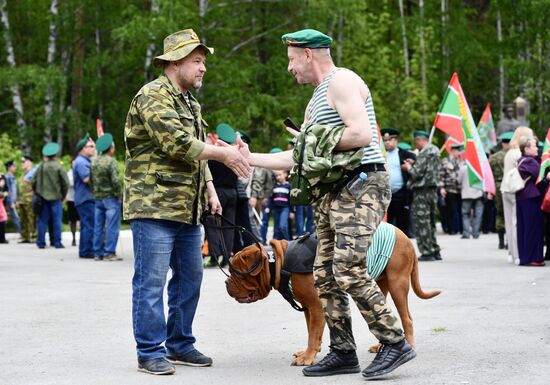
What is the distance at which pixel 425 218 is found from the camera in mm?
16688

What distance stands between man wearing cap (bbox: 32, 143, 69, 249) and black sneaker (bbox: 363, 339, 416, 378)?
14911mm

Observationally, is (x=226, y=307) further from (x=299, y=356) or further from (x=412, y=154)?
(x=412, y=154)

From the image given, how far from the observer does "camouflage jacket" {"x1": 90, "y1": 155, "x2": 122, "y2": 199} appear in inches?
687

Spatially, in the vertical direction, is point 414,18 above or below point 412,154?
above

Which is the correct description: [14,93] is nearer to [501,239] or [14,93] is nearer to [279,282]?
[501,239]

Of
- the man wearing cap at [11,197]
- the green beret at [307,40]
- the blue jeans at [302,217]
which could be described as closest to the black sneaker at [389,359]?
the green beret at [307,40]

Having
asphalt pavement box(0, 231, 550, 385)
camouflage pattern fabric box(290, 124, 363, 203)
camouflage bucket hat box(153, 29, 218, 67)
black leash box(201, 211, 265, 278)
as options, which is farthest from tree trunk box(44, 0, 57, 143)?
camouflage pattern fabric box(290, 124, 363, 203)

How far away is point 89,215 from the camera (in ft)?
61.6

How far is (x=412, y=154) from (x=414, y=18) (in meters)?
26.1

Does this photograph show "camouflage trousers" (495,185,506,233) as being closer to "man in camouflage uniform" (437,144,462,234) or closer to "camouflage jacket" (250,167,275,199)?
"camouflage jacket" (250,167,275,199)

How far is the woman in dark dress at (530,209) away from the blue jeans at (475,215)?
8.25 m

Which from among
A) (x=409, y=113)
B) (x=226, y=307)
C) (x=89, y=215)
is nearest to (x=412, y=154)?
(x=89, y=215)

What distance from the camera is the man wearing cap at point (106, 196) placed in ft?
57.3

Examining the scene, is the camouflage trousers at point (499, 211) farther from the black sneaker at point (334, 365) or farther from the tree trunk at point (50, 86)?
the tree trunk at point (50, 86)
